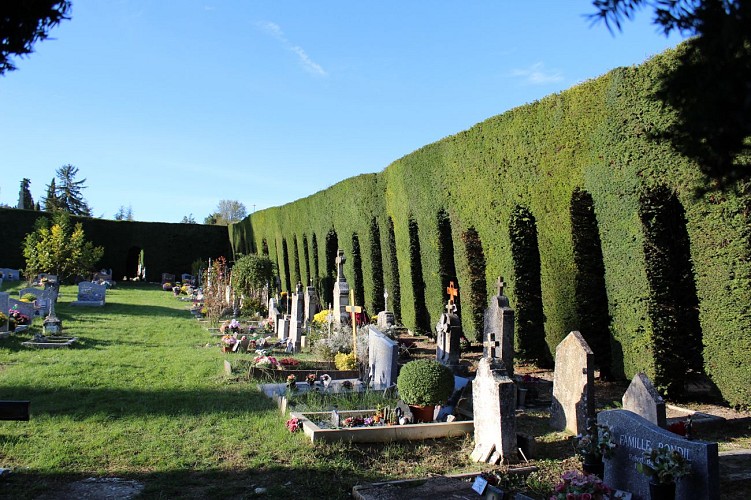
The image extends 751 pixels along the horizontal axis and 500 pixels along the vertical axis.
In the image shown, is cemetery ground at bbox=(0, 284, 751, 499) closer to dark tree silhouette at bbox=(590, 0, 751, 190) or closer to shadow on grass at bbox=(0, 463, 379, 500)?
shadow on grass at bbox=(0, 463, 379, 500)

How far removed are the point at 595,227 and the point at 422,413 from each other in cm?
481

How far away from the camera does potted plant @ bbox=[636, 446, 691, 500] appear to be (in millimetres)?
4309

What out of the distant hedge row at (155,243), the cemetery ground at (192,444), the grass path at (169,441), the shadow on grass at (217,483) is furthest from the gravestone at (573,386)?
the distant hedge row at (155,243)

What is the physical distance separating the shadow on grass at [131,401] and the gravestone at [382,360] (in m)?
1.85

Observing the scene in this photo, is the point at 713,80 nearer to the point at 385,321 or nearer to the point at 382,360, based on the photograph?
the point at 382,360

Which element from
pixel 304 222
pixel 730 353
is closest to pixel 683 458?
pixel 730 353

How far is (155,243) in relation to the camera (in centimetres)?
4100

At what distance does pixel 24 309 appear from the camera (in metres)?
16.5

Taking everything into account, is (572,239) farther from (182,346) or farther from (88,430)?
(182,346)

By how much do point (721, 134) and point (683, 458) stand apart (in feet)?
8.55

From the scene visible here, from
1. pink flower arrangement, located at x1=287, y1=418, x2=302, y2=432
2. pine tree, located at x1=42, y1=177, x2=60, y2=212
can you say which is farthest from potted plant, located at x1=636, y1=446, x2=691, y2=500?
pine tree, located at x1=42, y1=177, x2=60, y2=212

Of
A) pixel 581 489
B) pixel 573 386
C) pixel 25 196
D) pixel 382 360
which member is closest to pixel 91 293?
pixel 382 360

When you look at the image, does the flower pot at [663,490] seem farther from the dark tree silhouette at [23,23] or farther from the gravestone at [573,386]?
the dark tree silhouette at [23,23]

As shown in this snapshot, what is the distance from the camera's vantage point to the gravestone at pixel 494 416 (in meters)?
6.17
